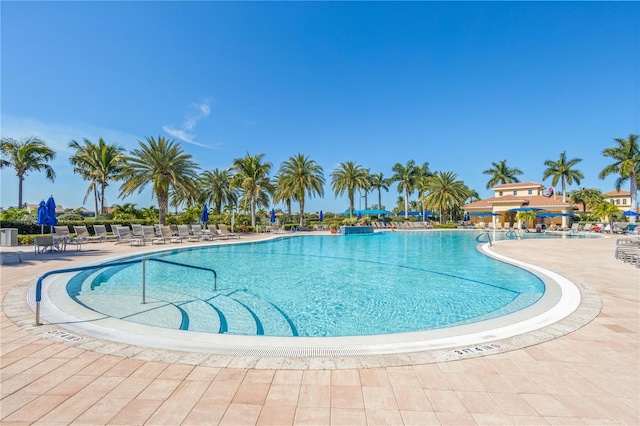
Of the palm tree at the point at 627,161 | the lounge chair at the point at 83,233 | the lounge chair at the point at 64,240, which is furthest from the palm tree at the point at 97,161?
Result: the palm tree at the point at 627,161

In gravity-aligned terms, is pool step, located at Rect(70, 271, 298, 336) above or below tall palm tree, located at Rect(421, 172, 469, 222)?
below

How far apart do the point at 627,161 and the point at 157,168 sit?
156ft

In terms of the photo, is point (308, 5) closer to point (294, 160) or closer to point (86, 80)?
point (86, 80)

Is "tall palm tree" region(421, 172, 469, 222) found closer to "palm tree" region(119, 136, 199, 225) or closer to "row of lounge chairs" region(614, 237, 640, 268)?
"row of lounge chairs" region(614, 237, 640, 268)

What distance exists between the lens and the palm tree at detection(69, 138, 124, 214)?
27.8 meters

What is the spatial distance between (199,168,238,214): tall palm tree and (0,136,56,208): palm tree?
1486 centimetres

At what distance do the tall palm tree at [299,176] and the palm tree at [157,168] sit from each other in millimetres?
11018

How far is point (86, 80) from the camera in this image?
41.3 feet

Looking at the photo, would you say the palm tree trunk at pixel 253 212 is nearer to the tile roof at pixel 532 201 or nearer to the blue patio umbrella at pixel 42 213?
the blue patio umbrella at pixel 42 213

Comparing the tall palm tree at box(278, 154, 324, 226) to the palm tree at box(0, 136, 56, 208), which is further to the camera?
the tall palm tree at box(278, 154, 324, 226)

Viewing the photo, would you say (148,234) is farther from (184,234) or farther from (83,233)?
(83,233)

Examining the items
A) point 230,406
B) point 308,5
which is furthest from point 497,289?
point 308,5

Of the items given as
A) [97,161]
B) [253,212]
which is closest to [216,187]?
[253,212]

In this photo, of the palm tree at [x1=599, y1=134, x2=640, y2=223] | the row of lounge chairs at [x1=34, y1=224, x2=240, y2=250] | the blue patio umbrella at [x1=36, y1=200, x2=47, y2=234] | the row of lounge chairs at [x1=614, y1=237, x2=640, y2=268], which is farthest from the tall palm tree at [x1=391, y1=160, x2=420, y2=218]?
the blue patio umbrella at [x1=36, y1=200, x2=47, y2=234]
